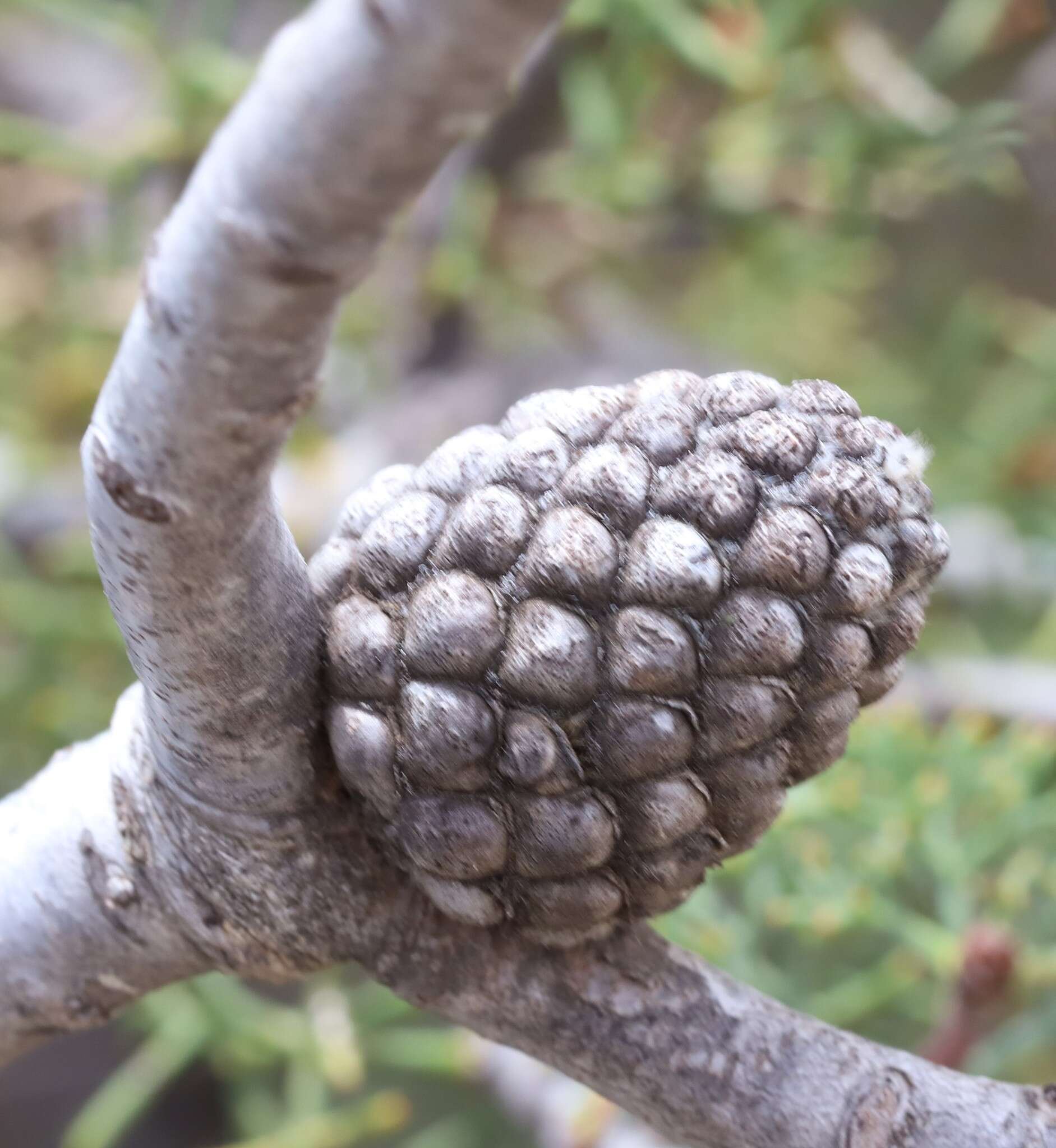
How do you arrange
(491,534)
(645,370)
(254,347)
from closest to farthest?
(254,347), (491,534), (645,370)

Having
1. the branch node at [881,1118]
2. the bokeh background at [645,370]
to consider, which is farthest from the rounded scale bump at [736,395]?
the bokeh background at [645,370]

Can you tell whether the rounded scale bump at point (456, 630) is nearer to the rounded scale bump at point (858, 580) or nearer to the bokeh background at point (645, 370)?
the rounded scale bump at point (858, 580)

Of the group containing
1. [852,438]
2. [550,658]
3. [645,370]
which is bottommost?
[550,658]

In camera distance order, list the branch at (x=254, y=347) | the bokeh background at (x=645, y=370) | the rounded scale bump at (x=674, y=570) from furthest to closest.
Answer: the bokeh background at (x=645, y=370), the rounded scale bump at (x=674, y=570), the branch at (x=254, y=347)

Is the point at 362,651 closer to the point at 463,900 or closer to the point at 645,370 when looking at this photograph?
the point at 463,900

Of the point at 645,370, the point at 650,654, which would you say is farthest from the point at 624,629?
the point at 645,370

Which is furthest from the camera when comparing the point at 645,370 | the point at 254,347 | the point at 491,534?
the point at 645,370

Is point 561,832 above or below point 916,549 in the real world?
below
